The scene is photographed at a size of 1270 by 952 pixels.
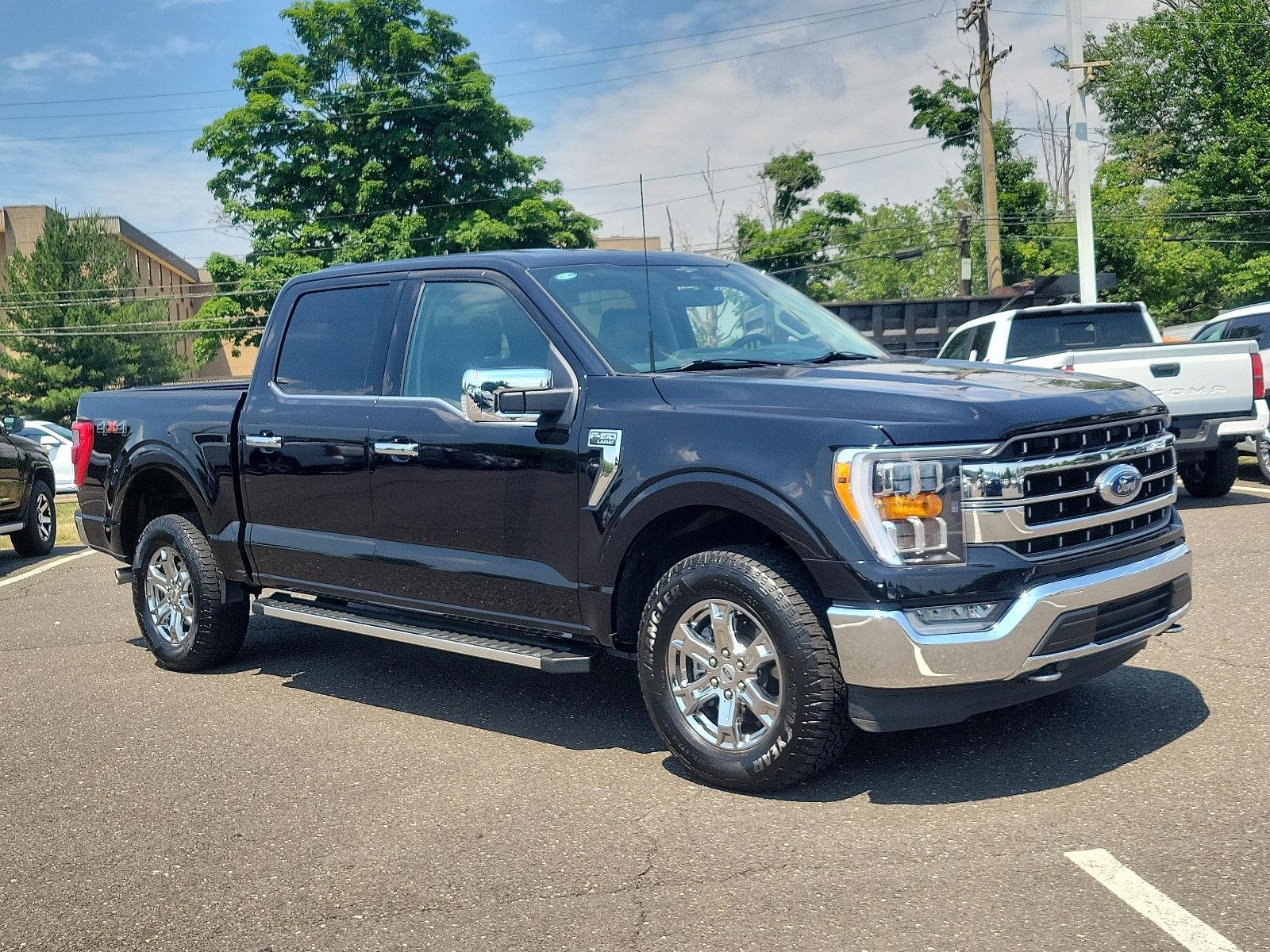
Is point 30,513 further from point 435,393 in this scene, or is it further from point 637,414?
point 637,414

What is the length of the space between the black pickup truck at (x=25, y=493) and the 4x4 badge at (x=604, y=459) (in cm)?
991

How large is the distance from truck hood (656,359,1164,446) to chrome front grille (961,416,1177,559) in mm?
75

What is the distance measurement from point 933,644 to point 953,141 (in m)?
44.3

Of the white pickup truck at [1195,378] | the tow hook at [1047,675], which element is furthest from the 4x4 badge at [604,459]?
the white pickup truck at [1195,378]

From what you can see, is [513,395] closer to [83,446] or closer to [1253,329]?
[83,446]

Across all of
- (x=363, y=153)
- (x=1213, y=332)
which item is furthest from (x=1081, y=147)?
(x=363, y=153)

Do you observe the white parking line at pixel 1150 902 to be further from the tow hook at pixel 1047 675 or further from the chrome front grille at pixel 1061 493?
the chrome front grille at pixel 1061 493

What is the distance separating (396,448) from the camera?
583 cm

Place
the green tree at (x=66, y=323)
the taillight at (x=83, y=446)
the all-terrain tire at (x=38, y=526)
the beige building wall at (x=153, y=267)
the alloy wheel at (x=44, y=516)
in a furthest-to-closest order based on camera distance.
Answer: the beige building wall at (x=153, y=267), the green tree at (x=66, y=323), the alloy wheel at (x=44, y=516), the all-terrain tire at (x=38, y=526), the taillight at (x=83, y=446)

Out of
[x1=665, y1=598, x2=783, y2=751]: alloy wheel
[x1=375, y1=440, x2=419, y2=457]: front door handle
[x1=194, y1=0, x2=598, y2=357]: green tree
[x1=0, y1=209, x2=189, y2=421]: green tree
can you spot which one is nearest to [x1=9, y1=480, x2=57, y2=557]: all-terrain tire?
[x1=375, y1=440, x2=419, y2=457]: front door handle

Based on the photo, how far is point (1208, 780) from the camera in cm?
452

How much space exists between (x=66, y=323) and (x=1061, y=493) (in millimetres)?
54683

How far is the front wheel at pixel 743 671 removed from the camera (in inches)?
175

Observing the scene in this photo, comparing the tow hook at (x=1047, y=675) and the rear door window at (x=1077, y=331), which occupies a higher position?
the rear door window at (x=1077, y=331)
